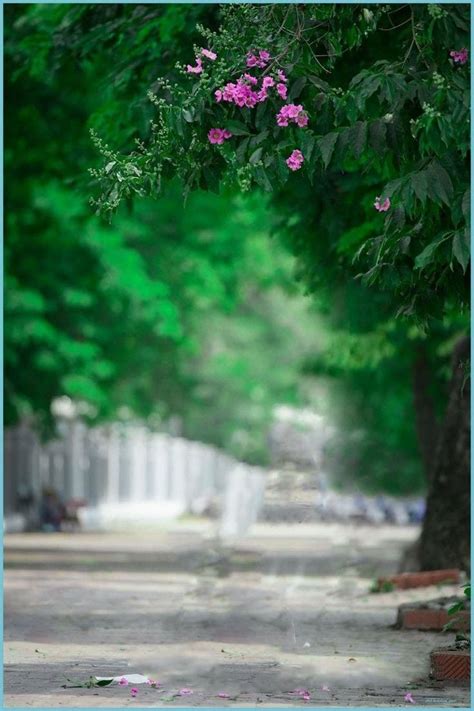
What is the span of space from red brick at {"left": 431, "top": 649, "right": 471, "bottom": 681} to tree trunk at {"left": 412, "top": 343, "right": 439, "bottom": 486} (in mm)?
15876

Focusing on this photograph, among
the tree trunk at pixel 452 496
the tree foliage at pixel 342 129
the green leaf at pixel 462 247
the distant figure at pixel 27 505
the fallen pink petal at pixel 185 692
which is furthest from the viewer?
the distant figure at pixel 27 505

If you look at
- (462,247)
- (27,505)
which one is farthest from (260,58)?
(27,505)

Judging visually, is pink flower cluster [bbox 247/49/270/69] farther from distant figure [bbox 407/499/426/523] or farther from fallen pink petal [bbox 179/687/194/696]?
distant figure [bbox 407/499/426/523]

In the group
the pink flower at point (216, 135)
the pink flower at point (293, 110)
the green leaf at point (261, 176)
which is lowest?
A: the green leaf at point (261, 176)

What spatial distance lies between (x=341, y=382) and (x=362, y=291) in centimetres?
1908

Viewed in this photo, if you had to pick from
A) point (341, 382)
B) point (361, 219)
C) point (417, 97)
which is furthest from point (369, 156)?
point (341, 382)

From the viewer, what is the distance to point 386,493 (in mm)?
55938

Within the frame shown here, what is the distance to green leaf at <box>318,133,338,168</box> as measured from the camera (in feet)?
33.6

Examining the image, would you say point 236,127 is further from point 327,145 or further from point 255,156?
point 327,145

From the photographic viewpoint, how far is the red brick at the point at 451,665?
39.3 feet

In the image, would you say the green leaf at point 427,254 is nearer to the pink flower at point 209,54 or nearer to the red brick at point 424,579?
the pink flower at point 209,54

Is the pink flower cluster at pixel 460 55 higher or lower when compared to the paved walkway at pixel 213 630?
higher

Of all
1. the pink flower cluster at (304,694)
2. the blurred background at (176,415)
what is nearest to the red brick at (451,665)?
the blurred background at (176,415)

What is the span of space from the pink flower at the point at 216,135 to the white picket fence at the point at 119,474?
24.5 meters
